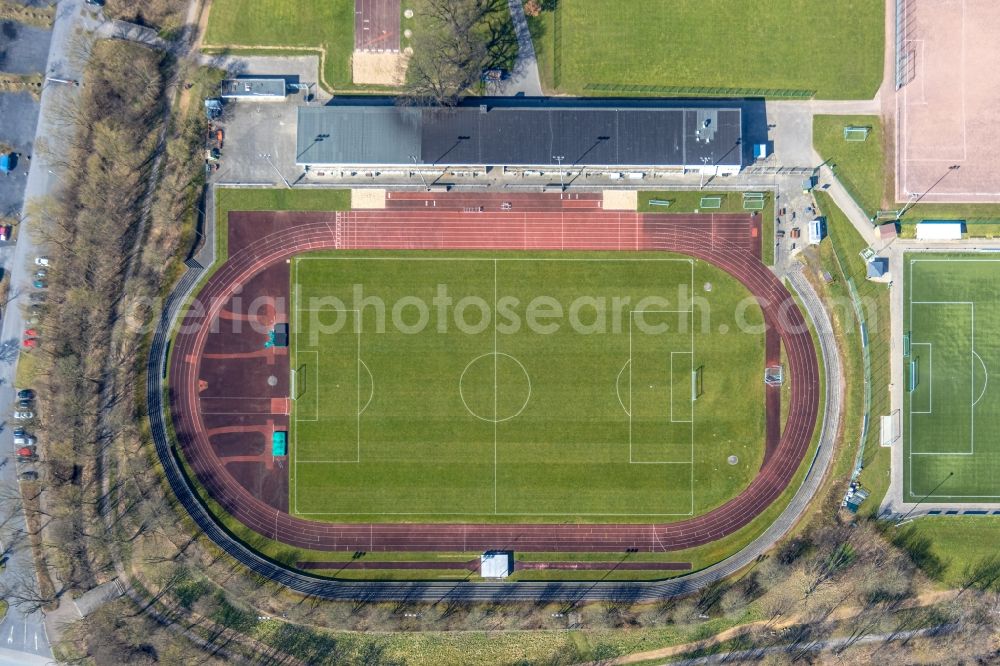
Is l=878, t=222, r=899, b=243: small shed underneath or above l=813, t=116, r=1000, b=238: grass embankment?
underneath

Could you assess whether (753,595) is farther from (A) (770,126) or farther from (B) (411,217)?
(B) (411,217)

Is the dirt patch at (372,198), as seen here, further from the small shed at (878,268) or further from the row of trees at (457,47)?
the small shed at (878,268)

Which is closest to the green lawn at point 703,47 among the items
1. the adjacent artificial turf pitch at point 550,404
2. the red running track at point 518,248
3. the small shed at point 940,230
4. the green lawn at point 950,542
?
the red running track at point 518,248

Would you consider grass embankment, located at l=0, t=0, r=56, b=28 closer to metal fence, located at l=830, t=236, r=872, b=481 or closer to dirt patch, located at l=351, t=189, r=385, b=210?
dirt patch, located at l=351, t=189, r=385, b=210

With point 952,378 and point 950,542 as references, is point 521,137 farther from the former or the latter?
point 950,542

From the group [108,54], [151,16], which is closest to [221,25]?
[151,16]


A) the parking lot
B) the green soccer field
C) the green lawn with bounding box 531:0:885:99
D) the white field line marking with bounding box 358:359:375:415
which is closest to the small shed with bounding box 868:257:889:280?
the green soccer field
